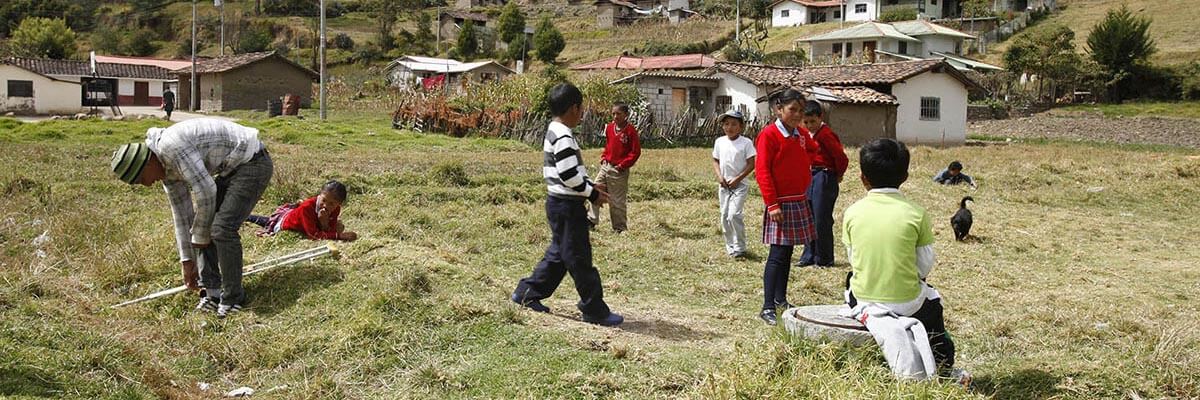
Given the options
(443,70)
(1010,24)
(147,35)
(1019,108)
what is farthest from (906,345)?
(147,35)

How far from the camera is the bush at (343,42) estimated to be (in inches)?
2837

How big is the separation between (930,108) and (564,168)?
28.1 meters

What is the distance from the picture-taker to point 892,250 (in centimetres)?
432

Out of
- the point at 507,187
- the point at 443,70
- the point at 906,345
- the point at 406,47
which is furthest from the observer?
the point at 406,47

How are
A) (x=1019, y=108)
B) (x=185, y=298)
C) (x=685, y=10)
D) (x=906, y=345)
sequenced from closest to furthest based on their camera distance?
(x=906, y=345) < (x=185, y=298) < (x=1019, y=108) < (x=685, y=10)

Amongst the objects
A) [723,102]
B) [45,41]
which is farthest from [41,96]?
[45,41]

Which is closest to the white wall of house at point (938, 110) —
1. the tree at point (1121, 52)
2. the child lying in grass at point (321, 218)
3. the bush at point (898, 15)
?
the tree at point (1121, 52)

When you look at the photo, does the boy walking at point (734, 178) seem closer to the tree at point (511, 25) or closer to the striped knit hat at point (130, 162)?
the striped knit hat at point (130, 162)

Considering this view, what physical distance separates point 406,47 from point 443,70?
2020 centimetres

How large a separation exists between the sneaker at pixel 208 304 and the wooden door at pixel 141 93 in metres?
50.6

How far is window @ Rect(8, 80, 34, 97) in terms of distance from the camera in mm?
40156

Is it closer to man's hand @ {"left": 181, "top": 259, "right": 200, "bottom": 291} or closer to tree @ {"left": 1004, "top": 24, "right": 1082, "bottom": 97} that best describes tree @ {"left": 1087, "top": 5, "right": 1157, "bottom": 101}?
tree @ {"left": 1004, "top": 24, "right": 1082, "bottom": 97}

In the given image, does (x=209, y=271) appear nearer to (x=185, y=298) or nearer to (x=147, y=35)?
(x=185, y=298)

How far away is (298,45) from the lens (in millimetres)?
75500
